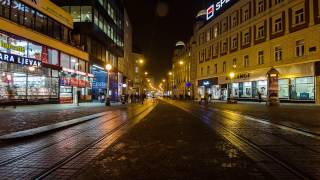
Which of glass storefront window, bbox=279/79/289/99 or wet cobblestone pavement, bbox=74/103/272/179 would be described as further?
glass storefront window, bbox=279/79/289/99

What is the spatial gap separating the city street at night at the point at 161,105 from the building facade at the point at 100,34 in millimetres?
179

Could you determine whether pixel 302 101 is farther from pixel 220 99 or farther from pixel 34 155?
pixel 34 155

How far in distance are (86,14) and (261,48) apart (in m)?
24.1

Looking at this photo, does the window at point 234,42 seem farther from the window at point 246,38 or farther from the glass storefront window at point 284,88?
the glass storefront window at point 284,88

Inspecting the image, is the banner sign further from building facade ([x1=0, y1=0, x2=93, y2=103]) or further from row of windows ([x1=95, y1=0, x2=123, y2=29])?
row of windows ([x1=95, y1=0, x2=123, y2=29])

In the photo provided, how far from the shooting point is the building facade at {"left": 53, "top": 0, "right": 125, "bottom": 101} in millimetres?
47750

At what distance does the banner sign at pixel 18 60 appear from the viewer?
92.8 ft

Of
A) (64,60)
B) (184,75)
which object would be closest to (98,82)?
(64,60)

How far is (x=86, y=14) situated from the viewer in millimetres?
48094

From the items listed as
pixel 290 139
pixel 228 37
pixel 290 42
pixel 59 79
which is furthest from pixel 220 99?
pixel 290 139

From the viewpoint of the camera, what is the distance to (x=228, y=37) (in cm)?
6272

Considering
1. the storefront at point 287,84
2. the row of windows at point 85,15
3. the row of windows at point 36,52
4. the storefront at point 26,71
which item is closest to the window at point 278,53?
the storefront at point 287,84

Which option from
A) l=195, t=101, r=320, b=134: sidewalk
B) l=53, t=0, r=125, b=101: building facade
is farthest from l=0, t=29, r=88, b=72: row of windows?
l=195, t=101, r=320, b=134: sidewalk

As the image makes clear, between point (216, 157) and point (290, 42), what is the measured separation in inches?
1460
